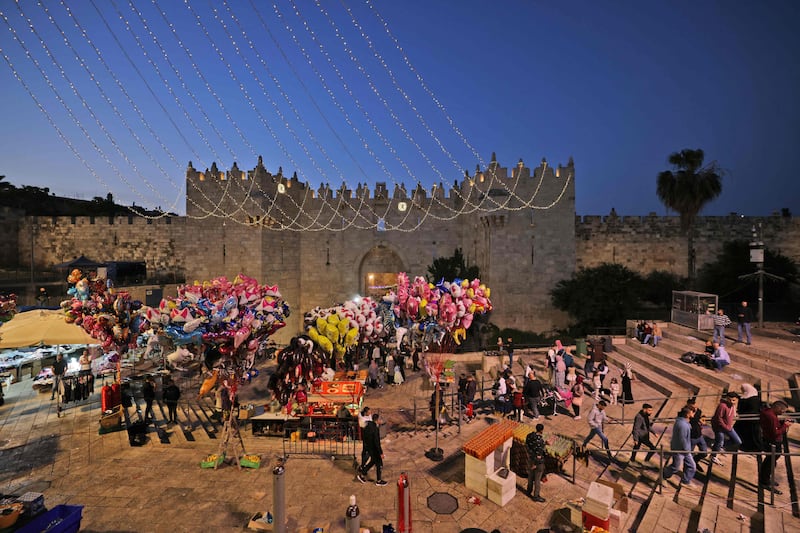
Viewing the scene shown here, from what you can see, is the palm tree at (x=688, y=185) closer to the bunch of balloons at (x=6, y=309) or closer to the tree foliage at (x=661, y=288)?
the tree foliage at (x=661, y=288)

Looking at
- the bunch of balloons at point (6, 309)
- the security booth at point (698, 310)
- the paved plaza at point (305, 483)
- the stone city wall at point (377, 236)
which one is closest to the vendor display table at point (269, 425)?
the paved plaza at point (305, 483)

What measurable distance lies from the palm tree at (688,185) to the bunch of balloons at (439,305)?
45.2 feet

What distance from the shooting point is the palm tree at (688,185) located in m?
15.8

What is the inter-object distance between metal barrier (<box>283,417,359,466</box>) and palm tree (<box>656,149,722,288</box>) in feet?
56.5

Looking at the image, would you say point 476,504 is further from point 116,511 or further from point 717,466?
point 116,511

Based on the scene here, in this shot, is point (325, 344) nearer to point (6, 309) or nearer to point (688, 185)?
point (6, 309)

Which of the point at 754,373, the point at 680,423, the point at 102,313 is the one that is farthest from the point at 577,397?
the point at 102,313

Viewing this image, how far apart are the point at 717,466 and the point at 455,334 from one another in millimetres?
4967

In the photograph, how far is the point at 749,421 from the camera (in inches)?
232

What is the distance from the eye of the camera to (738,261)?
17797 mm

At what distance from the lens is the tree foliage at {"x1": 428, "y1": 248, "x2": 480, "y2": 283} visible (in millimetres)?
20094

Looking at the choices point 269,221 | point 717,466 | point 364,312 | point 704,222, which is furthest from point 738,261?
point 269,221

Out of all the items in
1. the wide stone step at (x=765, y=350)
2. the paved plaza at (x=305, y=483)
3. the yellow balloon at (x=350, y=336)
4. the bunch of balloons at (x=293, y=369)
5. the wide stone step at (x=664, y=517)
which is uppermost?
the yellow balloon at (x=350, y=336)

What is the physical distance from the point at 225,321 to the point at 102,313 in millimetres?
5071
